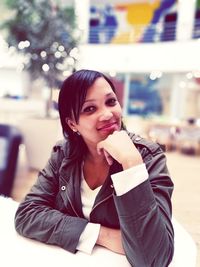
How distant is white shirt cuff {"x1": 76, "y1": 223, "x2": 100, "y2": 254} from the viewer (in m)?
0.88

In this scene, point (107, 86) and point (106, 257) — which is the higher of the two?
point (107, 86)

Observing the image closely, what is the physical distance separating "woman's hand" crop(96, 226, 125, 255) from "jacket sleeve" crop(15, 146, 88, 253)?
6 cm

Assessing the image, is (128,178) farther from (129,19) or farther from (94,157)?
(129,19)

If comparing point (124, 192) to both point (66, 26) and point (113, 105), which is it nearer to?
point (113, 105)

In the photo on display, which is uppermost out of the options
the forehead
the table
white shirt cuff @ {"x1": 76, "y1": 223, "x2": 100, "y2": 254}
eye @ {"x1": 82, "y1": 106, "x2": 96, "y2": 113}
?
the forehead

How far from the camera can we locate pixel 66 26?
11.8ft

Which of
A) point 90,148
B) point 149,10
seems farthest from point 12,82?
point 90,148

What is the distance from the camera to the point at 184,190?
274 centimetres

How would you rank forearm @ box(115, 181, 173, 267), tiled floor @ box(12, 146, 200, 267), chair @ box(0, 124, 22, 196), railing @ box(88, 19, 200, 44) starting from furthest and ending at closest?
railing @ box(88, 19, 200, 44) < chair @ box(0, 124, 22, 196) < tiled floor @ box(12, 146, 200, 267) < forearm @ box(115, 181, 173, 267)

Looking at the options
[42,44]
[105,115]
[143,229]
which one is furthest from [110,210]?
[42,44]

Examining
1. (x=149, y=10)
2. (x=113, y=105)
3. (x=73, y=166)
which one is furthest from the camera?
(x=149, y=10)

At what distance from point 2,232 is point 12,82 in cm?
649

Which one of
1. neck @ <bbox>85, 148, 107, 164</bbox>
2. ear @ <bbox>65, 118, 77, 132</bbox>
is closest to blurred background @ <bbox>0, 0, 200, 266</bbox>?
ear @ <bbox>65, 118, 77, 132</bbox>

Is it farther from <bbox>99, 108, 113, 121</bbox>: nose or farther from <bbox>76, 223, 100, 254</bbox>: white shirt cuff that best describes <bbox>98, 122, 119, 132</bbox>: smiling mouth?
<bbox>76, 223, 100, 254</bbox>: white shirt cuff
